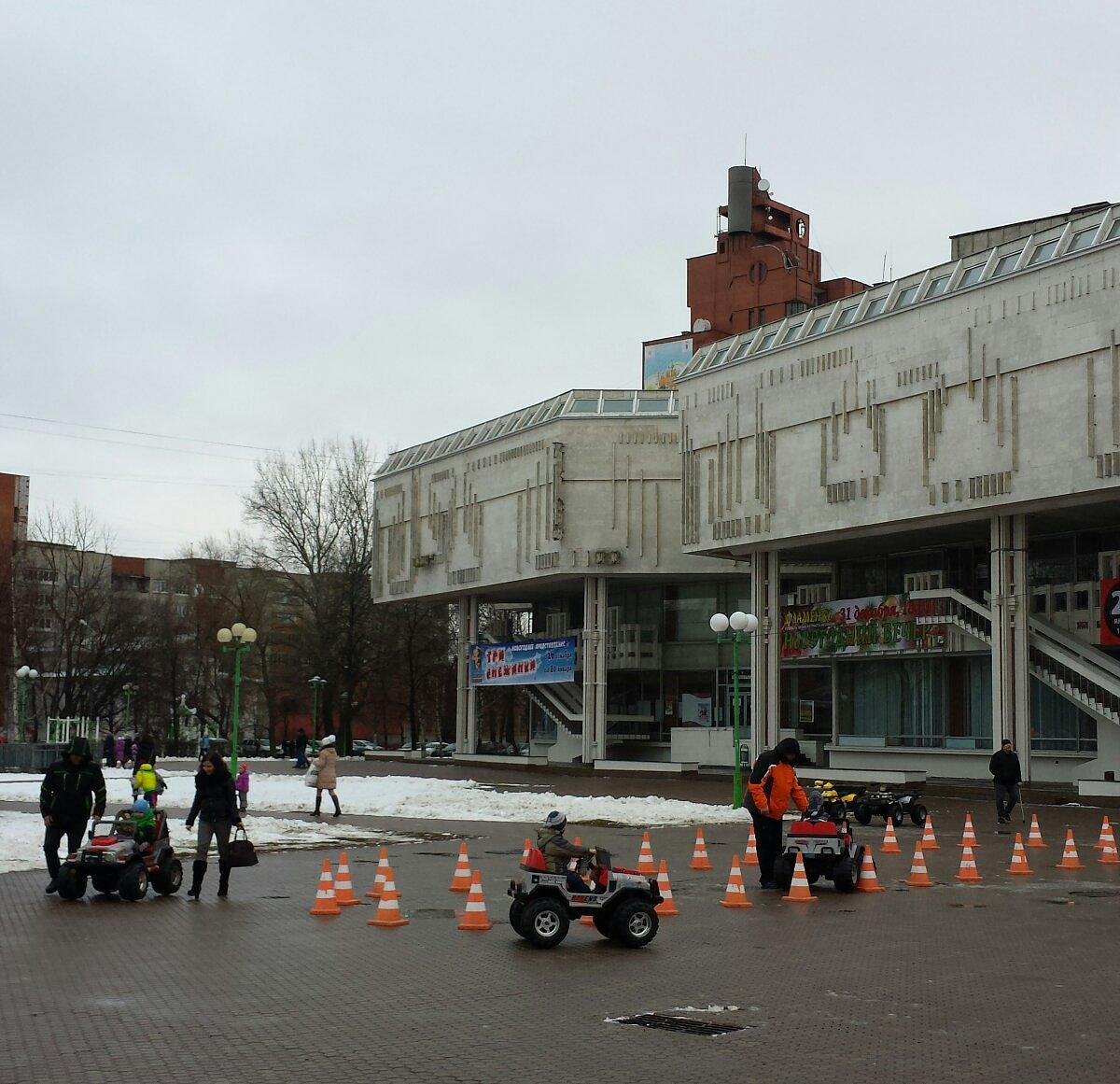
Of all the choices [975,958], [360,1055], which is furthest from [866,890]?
[360,1055]

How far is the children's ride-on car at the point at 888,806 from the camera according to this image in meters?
27.4

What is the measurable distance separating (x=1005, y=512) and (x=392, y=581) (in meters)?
38.3

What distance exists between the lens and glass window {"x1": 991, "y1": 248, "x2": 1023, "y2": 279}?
1619 inches

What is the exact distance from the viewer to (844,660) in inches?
2170

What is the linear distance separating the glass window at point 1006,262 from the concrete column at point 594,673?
2426 centimetres

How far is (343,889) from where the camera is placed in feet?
50.4

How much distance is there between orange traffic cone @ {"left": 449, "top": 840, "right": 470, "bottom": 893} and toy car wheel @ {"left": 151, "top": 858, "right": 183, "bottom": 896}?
318cm

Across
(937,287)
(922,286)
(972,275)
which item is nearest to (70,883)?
(972,275)

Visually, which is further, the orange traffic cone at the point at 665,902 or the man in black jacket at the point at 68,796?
the man in black jacket at the point at 68,796

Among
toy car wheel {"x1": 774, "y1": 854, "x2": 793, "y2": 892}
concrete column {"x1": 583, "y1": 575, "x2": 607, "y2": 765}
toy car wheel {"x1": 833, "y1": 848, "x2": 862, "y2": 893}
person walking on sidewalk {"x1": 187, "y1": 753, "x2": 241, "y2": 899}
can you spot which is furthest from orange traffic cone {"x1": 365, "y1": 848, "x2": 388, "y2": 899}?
concrete column {"x1": 583, "y1": 575, "x2": 607, "y2": 765}

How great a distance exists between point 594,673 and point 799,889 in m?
44.9

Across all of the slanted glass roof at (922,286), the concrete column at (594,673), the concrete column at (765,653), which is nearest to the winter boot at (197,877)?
the slanted glass roof at (922,286)

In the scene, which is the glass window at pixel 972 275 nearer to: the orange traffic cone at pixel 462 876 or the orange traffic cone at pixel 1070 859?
the orange traffic cone at pixel 1070 859

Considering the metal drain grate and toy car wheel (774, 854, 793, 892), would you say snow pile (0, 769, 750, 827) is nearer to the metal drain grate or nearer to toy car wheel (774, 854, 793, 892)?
toy car wheel (774, 854, 793, 892)
